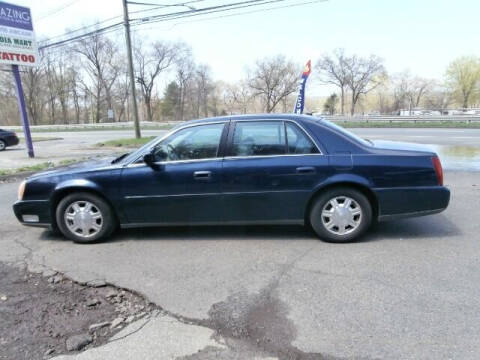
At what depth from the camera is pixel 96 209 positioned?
4195 mm

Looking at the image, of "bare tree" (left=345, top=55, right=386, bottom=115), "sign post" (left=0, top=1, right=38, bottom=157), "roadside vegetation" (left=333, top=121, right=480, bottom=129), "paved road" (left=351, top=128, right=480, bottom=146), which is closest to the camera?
"sign post" (left=0, top=1, right=38, bottom=157)

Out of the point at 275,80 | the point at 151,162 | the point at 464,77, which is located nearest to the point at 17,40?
the point at 151,162

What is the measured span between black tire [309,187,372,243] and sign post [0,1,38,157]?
11.9 metres

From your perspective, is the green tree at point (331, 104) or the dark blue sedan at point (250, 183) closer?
the dark blue sedan at point (250, 183)

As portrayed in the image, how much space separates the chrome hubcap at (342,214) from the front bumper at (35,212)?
3.50m

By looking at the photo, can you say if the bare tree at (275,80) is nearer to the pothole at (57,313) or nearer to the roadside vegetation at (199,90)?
the roadside vegetation at (199,90)

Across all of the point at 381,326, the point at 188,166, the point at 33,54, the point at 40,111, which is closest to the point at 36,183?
the point at 188,166

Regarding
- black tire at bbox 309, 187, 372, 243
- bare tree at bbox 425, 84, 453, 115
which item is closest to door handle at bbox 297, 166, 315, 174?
black tire at bbox 309, 187, 372, 243

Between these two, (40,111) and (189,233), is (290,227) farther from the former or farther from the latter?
(40,111)

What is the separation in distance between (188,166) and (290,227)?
1.69m

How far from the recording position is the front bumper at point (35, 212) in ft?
13.8

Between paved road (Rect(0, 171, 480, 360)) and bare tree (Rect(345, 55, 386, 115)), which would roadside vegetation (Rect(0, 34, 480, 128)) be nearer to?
bare tree (Rect(345, 55, 386, 115))

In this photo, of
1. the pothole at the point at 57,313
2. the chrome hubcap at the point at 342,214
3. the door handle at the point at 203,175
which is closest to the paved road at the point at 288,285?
the pothole at the point at 57,313

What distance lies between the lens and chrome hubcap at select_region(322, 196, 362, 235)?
3941mm
